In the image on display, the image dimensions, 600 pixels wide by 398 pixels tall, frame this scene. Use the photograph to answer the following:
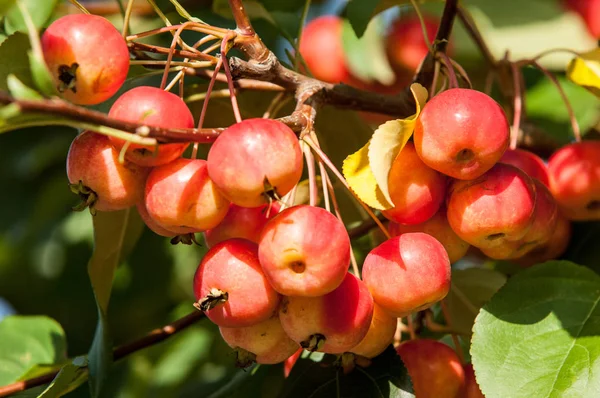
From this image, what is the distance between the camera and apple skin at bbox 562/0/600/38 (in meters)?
2.24

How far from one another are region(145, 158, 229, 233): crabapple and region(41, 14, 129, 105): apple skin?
0.13 metres

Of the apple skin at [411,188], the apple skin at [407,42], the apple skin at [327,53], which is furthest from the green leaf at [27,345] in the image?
the apple skin at [407,42]

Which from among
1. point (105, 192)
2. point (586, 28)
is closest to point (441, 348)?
point (105, 192)

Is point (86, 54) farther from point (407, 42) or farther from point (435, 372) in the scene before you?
point (407, 42)

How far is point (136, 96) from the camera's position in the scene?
3.24 feet

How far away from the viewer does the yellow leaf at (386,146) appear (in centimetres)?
98

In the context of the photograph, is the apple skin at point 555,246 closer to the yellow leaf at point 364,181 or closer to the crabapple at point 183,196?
the yellow leaf at point 364,181

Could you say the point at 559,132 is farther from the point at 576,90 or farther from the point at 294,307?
the point at 294,307

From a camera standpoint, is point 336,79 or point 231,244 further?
point 336,79

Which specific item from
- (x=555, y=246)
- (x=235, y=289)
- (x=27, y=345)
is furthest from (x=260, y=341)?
(x=27, y=345)

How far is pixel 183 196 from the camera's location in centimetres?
98

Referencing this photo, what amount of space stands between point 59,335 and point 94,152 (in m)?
0.81

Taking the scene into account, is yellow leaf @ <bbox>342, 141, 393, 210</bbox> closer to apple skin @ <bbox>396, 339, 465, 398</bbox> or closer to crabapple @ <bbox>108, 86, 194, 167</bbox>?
crabapple @ <bbox>108, 86, 194, 167</bbox>

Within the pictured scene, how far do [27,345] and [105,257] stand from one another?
0.44 metres
